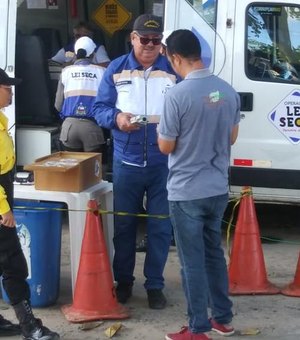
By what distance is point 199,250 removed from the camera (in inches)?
164

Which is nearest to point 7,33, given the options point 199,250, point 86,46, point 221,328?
point 86,46

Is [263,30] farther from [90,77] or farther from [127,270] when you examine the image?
[127,270]

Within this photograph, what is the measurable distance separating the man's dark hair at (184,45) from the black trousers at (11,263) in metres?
1.17

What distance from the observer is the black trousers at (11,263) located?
429 cm

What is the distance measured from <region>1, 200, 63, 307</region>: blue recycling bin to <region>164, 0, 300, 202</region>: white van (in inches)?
80.8

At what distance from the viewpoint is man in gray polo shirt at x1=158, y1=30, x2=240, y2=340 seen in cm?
402

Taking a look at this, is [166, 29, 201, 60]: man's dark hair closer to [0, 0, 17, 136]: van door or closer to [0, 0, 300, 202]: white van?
[0, 0, 300, 202]: white van

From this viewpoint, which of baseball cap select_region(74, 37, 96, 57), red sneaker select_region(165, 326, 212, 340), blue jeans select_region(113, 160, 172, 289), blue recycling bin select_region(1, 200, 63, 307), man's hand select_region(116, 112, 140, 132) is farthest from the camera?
baseball cap select_region(74, 37, 96, 57)

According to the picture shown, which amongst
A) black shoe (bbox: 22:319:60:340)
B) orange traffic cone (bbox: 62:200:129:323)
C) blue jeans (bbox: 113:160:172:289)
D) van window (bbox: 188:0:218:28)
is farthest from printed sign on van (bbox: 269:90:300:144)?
black shoe (bbox: 22:319:60:340)

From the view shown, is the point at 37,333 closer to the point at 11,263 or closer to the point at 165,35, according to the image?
the point at 11,263

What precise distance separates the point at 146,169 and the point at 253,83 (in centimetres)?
182

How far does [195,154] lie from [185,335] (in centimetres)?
105

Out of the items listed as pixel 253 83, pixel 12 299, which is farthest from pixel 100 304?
pixel 253 83

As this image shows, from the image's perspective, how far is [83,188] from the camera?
494 cm
